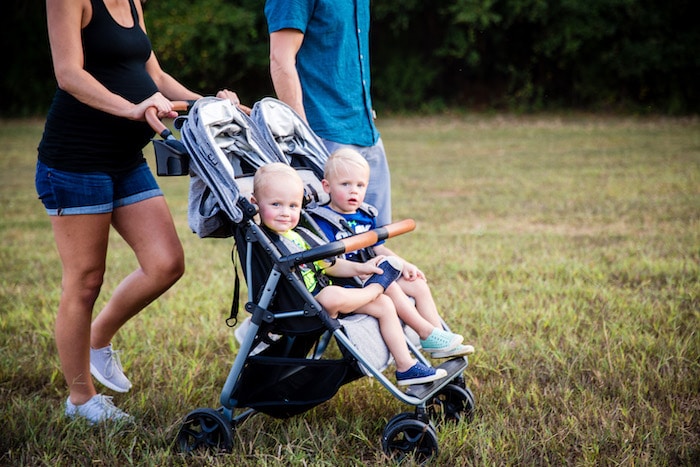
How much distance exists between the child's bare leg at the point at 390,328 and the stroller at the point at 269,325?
0.03 metres

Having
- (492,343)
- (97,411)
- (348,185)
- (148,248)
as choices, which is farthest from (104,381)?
(492,343)

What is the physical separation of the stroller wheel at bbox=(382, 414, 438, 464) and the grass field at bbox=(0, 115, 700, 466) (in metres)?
0.05

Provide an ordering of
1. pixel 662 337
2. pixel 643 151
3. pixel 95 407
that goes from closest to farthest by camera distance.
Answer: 1. pixel 95 407
2. pixel 662 337
3. pixel 643 151

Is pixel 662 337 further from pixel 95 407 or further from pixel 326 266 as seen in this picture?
pixel 95 407

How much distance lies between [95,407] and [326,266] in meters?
1.18

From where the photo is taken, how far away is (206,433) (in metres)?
3.01

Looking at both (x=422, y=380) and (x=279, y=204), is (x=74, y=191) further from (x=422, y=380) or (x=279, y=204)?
(x=422, y=380)

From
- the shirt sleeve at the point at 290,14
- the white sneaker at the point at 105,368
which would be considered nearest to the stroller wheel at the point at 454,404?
the white sneaker at the point at 105,368

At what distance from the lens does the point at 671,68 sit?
20.1m

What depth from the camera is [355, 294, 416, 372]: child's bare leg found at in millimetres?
2916

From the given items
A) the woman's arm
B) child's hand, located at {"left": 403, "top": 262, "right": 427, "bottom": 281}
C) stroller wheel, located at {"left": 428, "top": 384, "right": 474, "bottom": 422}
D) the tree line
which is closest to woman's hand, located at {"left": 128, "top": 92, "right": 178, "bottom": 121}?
the woman's arm

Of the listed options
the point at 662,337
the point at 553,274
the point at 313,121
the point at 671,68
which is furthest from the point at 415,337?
the point at 671,68

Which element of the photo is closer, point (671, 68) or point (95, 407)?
point (95, 407)

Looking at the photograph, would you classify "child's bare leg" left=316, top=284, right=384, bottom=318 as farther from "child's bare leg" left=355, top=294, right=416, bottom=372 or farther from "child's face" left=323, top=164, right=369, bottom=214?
"child's face" left=323, top=164, right=369, bottom=214
